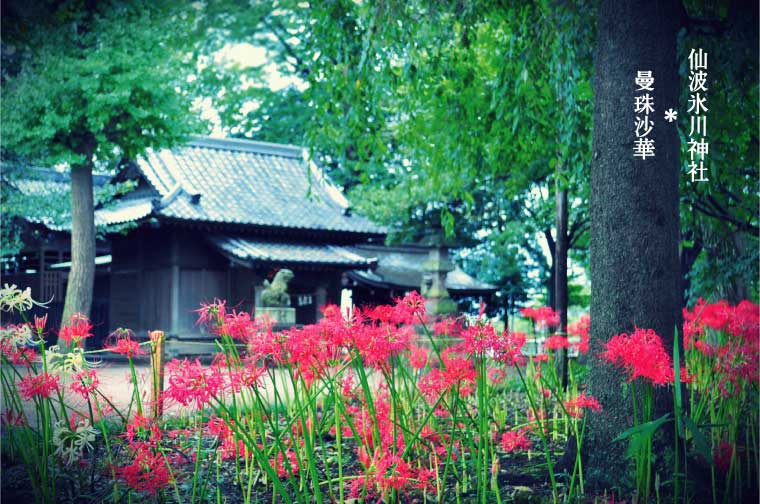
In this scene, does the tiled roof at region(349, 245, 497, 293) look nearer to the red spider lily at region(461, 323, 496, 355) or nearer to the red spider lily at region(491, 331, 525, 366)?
the red spider lily at region(491, 331, 525, 366)

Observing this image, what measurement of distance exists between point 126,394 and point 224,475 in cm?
359

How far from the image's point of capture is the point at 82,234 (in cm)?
949

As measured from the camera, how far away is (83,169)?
9.48m

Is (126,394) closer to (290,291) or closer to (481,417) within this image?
(481,417)

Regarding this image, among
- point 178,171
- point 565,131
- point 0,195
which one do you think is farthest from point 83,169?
point 565,131

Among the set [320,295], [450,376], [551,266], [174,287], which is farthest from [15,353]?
[551,266]

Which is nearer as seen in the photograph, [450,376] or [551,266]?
[450,376]

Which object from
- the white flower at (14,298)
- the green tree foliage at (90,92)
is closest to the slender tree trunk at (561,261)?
the white flower at (14,298)

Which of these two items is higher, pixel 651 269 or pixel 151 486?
pixel 651 269

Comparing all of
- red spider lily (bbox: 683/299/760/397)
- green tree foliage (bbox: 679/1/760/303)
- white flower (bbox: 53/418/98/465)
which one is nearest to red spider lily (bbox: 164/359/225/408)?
white flower (bbox: 53/418/98/465)

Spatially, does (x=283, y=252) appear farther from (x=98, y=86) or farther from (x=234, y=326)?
(x=234, y=326)

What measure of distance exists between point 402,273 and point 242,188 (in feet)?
16.4

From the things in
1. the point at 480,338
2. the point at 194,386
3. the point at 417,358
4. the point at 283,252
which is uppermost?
the point at 283,252

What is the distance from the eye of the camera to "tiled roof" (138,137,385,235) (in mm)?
12320
